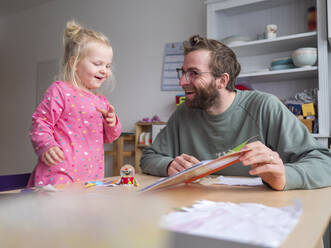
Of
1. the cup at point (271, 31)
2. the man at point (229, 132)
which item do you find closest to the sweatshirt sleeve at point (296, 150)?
the man at point (229, 132)

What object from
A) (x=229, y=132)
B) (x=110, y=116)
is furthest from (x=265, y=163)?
(x=110, y=116)

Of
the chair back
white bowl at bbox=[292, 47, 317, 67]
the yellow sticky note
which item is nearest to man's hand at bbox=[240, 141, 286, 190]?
the chair back

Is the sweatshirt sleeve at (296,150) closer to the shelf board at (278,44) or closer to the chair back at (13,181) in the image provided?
the chair back at (13,181)

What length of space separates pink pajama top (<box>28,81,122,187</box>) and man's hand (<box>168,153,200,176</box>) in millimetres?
427

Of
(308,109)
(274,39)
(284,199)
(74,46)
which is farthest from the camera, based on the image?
(274,39)

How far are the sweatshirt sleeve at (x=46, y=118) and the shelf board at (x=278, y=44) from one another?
1.99 metres

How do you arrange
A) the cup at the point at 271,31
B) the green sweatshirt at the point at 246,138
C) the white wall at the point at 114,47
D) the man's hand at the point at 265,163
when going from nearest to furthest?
the man's hand at the point at 265,163, the green sweatshirt at the point at 246,138, the cup at the point at 271,31, the white wall at the point at 114,47

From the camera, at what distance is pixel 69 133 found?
3.91 ft

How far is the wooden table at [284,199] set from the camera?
327 mm

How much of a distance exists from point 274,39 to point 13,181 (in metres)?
2.32

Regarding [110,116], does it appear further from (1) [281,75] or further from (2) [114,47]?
(2) [114,47]

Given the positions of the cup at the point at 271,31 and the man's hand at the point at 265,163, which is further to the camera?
the cup at the point at 271,31

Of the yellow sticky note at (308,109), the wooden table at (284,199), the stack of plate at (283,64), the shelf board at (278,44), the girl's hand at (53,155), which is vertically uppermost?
the shelf board at (278,44)

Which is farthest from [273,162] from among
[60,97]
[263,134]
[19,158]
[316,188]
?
[19,158]
